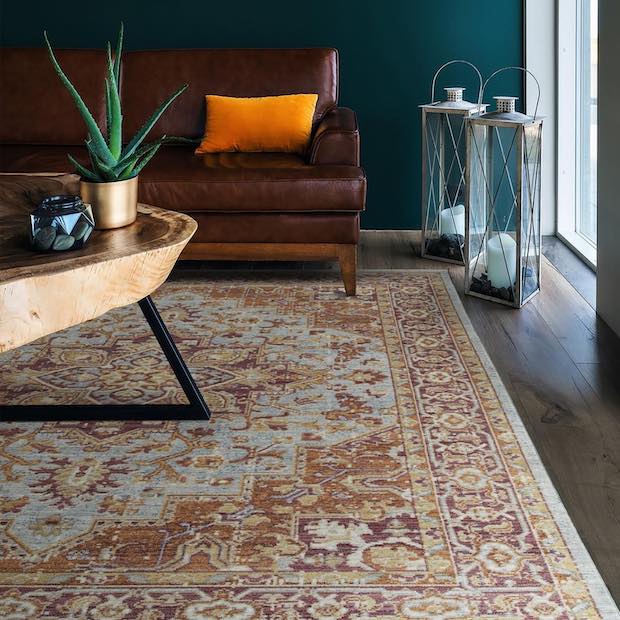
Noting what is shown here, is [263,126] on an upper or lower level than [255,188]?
upper

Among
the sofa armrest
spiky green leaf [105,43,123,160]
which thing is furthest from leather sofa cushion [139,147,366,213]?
spiky green leaf [105,43,123,160]

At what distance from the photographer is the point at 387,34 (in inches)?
189

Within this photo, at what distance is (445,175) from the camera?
4.22m

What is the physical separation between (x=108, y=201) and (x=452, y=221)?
7.49 ft

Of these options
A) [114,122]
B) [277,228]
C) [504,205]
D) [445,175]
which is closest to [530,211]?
[504,205]

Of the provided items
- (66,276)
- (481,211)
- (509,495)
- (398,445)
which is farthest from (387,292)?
(66,276)

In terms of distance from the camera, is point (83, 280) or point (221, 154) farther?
point (221, 154)

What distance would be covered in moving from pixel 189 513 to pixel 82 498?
0.83 ft

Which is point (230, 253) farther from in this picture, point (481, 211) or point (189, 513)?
point (189, 513)

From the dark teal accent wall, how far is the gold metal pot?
2.73 meters

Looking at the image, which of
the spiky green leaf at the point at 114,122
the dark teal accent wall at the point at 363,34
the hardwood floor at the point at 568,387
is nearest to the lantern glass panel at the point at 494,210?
the hardwood floor at the point at 568,387

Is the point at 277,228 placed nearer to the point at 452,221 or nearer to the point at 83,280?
the point at 452,221

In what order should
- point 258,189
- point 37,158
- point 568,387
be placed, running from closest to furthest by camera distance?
1. point 568,387
2. point 258,189
3. point 37,158

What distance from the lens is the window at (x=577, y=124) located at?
440cm
